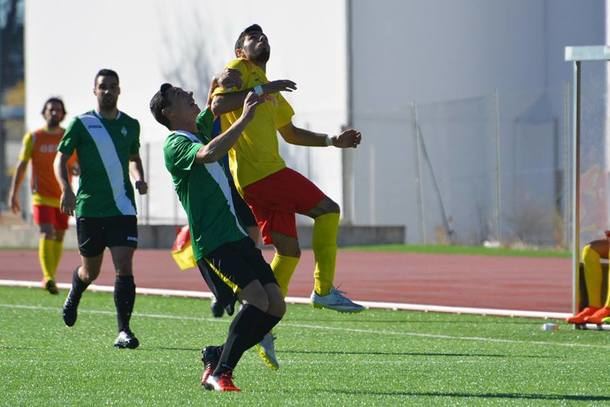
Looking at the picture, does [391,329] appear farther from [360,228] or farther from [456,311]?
[360,228]

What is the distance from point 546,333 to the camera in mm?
13258

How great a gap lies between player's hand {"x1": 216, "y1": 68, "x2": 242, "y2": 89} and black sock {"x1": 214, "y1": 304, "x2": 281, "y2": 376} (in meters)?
1.55

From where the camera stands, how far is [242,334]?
896cm

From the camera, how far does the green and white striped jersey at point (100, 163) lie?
12.4 metres

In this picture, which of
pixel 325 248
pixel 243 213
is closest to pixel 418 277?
pixel 243 213

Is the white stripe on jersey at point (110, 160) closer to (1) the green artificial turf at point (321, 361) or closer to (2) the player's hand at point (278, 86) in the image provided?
(1) the green artificial turf at point (321, 361)

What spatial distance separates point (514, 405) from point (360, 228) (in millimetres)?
23319

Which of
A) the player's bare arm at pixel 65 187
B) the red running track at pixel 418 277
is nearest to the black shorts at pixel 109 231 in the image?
the player's bare arm at pixel 65 187

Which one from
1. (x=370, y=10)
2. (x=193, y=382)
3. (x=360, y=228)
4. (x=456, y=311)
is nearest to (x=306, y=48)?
(x=370, y=10)

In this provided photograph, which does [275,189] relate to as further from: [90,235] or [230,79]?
[90,235]

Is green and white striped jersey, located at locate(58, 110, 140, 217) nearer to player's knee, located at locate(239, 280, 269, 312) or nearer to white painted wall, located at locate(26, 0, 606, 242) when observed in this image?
player's knee, located at locate(239, 280, 269, 312)

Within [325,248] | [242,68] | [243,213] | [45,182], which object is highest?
[242,68]

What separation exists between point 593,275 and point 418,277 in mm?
8044

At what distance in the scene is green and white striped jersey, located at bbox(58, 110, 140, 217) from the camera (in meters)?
12.4
